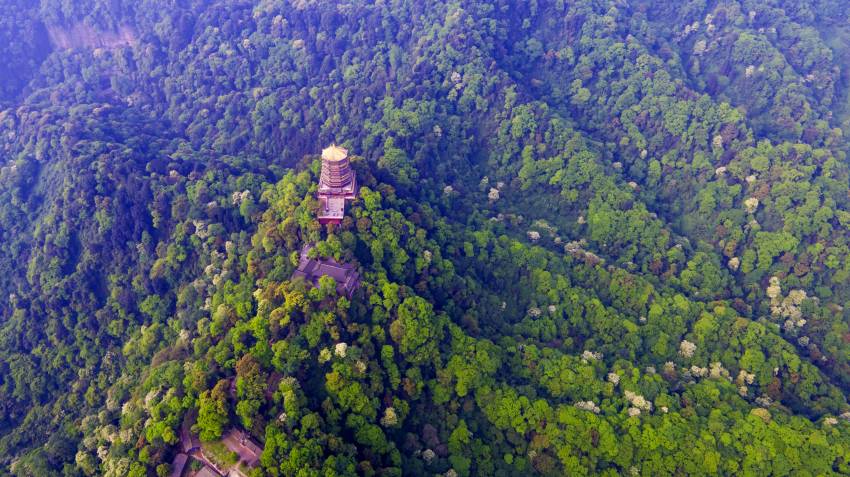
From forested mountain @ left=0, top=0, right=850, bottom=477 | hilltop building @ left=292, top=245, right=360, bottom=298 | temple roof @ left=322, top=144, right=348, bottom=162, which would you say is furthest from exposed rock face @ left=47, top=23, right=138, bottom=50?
hilltop building @ left=292, top=245, right=360, bottom=298

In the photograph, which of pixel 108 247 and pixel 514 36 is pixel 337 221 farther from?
pixel 514 36

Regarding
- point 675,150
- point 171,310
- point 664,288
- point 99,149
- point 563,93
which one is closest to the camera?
point 171,310

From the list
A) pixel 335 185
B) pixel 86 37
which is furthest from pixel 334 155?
pixel 86 37

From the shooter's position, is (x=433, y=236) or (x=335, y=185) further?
(x=433, y=236)

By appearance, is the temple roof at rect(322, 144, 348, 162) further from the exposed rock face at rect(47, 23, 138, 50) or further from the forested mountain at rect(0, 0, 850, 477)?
the exposed rock face at rect(47, 23, 138, 50)

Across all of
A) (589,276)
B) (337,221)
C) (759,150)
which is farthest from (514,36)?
(337,221)

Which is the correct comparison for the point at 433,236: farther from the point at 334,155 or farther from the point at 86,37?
the point at 86,37
